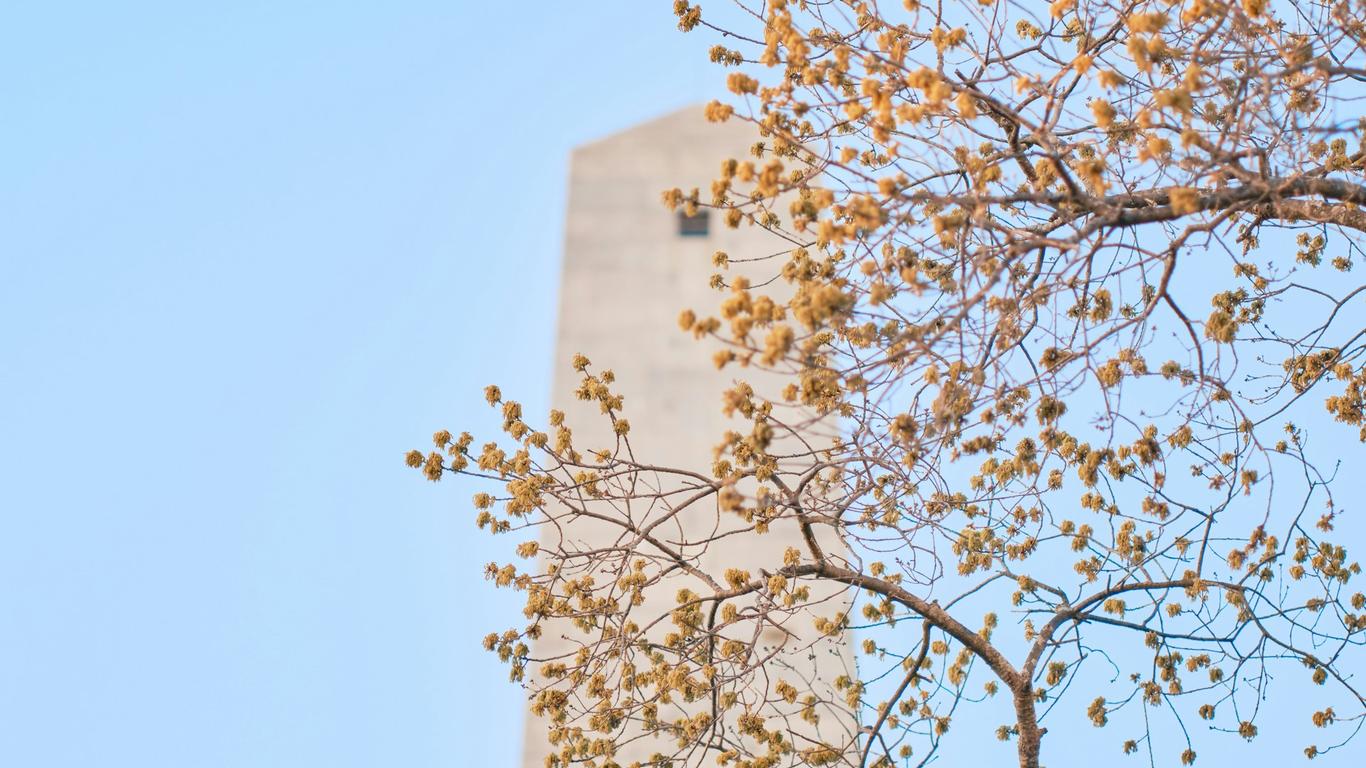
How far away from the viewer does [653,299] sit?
519 inches

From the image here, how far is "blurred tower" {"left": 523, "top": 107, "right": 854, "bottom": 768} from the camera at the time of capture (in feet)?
39.8

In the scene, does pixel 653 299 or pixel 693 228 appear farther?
pixel 693 228

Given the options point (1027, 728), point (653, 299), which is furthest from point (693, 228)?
point (1027, 728)

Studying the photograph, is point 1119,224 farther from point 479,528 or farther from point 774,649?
point 479,528

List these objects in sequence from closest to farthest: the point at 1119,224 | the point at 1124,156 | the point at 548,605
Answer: the point at 1119,224
the point at 548,605
the point at 1124,156

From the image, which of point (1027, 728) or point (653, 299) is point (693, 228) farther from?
point (1027, 728)

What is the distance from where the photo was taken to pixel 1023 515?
5277 mm

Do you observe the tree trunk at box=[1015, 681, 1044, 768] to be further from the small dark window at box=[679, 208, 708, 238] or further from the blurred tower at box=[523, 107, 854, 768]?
the small dark window at box=[679, 208, 708, 238]

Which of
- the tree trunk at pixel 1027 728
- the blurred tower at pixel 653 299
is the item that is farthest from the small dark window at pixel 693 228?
the tree trunk at pixel 1027 728

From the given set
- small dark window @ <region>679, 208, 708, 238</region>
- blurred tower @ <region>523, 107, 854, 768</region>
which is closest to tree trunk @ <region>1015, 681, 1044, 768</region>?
blurred tower @ <region>523, 107, 854, 768</region>

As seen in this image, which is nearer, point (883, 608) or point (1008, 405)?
point (1008, 405)

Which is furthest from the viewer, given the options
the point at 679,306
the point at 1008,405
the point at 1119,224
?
the point at 679,306

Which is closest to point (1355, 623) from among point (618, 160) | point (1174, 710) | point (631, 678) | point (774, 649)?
point (1174, 710)

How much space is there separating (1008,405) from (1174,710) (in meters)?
1.57
